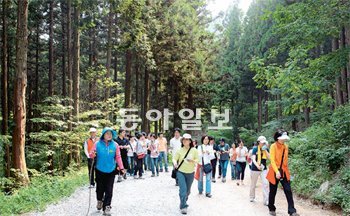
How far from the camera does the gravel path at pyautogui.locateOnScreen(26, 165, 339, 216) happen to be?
323 inches

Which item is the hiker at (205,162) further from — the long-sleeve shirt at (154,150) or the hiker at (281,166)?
the long-sleeve shirt at (154,150)

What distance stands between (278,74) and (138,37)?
28.5 feet

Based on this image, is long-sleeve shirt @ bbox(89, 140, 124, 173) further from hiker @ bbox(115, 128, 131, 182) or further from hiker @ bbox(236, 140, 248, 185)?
hiker @ bbox(236, 140, 248, 185)

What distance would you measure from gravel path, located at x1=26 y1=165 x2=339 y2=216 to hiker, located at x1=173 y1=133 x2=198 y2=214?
396 millimetres

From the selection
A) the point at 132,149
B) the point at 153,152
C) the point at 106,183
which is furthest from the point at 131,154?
the point at 106,183

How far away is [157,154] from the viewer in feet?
47.7

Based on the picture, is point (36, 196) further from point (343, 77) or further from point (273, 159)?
point (343, 77)

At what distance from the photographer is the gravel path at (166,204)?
8.20 m

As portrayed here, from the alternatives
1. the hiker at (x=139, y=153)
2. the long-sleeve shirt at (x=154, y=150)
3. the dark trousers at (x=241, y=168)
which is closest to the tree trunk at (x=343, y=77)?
the dark trousers at (x=241, y=168)

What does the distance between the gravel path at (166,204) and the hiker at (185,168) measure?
0.40m

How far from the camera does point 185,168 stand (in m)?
8.13

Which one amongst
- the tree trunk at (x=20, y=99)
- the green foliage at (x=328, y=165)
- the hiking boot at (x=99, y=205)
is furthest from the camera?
the tree trunk at (x=20, y=99)

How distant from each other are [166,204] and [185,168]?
58.1 inches

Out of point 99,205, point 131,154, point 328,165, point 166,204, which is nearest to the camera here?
point 99,205
